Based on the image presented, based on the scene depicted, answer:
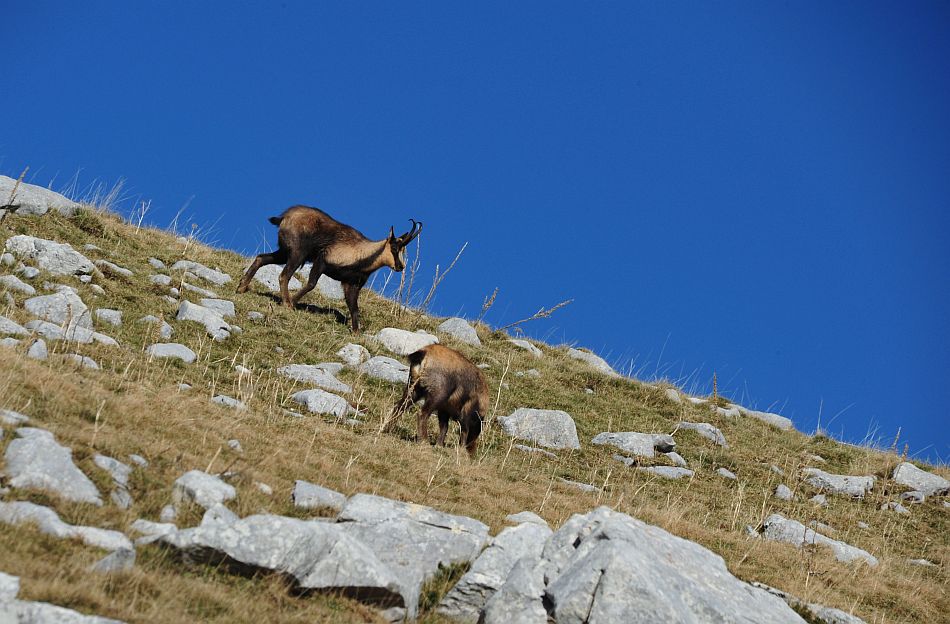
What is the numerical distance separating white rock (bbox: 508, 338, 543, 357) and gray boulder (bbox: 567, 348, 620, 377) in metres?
1.13

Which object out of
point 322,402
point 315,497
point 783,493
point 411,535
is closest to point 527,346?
point 783,493

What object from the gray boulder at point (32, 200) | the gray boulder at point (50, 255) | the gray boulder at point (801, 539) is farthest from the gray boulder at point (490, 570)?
the gray boulder at point (32, 200)

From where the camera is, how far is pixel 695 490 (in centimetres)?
1319

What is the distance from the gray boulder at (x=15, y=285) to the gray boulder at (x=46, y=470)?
Result: 701 cm

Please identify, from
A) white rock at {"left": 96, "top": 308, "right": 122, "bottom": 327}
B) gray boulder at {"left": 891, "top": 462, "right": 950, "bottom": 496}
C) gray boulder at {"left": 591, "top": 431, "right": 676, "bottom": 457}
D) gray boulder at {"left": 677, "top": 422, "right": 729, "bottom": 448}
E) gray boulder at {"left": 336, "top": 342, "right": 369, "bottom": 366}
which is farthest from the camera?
gray boulder at {"left": 677, "top": 422, "right": 729, "bottom": 448}

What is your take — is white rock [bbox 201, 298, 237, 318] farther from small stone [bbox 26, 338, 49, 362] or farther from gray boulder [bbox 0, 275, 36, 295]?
small stone [bbox 26, 338, 49, 362]

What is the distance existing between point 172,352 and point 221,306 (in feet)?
11.3

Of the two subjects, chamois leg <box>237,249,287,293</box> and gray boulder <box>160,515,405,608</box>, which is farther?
chamois leg <box>237,249,287,293</box>

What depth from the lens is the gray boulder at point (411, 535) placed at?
635 cm

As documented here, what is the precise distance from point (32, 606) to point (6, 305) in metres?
8.23

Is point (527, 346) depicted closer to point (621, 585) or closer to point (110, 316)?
point (110, 316)

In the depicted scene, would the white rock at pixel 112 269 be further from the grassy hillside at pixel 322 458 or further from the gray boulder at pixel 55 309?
the gray boulder at pixel 55 309

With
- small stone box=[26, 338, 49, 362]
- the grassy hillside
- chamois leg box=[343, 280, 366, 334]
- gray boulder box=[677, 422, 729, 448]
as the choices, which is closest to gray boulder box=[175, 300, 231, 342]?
the grassy hillside

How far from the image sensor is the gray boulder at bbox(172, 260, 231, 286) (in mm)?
16719
